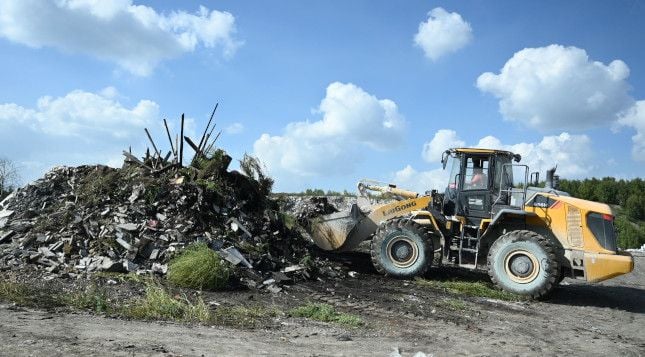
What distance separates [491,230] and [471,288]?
4.27 feet

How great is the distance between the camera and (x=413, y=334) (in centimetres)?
704

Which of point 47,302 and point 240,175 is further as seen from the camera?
point 240,175

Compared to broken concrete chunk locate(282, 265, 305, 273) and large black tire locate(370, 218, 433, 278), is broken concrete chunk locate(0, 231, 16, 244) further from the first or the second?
large black tire locate(370, 218, 433, 278)

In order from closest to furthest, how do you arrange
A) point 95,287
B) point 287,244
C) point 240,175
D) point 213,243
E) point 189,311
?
point 189,311 < point 95,287 < point 213,243 < point 287,244 < point 240,175

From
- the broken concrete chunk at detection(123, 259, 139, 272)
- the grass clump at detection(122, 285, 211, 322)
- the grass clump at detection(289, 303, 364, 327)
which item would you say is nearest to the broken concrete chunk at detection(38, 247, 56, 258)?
the broken concrete chunk at detection(123, 259, 139, 272)

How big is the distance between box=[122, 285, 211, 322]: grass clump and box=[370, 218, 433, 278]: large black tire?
4775 millimetres

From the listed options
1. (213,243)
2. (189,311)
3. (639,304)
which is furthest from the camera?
(639,304)

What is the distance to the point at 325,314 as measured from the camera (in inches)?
304

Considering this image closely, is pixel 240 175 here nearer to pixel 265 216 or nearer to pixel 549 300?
pixel 265 216

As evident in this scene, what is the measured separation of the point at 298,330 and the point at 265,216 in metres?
5.60

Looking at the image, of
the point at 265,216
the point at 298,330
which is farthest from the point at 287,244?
the point at 298,330

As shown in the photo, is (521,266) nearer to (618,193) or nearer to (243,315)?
(243,315)

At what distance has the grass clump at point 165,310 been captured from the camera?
7188 millimetres

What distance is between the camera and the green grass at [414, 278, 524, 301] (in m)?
10.3
